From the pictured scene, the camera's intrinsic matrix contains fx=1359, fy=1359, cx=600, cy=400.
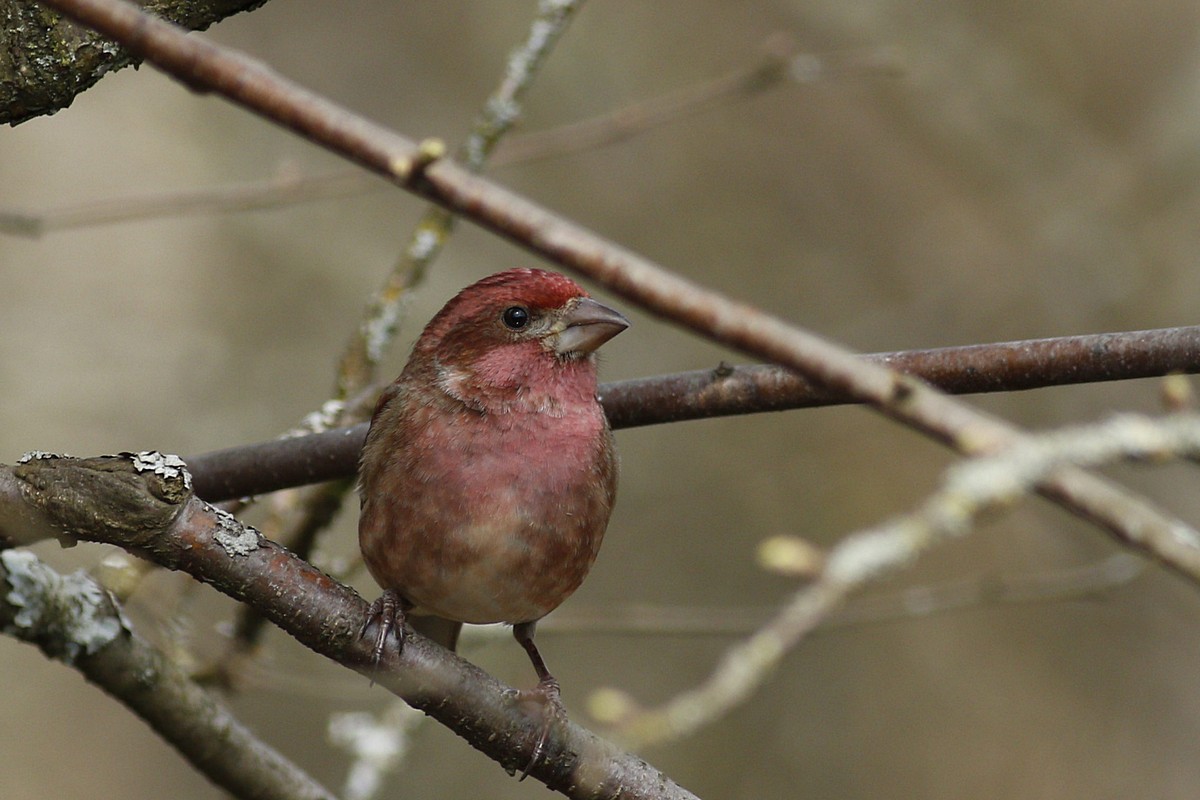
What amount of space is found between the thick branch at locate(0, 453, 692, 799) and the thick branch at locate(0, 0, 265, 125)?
0.76 m

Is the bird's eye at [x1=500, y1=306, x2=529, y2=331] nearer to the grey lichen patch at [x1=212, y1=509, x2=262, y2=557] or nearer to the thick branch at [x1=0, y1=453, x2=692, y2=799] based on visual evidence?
the thick branch at [x1=0, y1=453, x2=692, y2=799]

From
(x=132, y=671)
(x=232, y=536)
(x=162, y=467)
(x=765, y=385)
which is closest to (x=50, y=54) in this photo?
(x=162, y=467)

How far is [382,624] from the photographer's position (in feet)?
10.7

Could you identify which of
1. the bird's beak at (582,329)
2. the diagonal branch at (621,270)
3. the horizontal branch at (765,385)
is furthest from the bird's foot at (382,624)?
the diagonal branch at (621,270)

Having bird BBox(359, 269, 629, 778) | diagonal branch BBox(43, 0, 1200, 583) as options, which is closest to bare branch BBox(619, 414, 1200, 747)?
diagonal branch BBox(43, 0, 1200, 583)

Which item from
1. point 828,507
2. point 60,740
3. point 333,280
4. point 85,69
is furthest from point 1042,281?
point 60,740

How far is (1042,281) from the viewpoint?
7.38 metres

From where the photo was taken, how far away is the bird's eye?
425cm

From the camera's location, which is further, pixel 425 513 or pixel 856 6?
pixel 856 6

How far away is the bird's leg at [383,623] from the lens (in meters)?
3.14

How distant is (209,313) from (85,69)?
19.3 ft

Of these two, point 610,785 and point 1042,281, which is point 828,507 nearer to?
point 1042,281

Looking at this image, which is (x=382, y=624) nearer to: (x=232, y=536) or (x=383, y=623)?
(x=383, y=623)

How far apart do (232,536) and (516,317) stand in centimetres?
161
